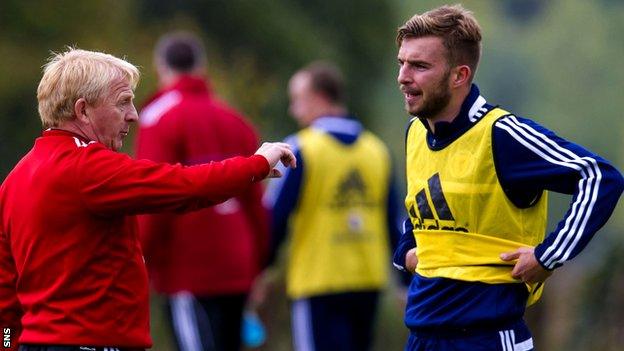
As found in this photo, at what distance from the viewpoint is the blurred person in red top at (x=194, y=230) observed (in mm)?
8469

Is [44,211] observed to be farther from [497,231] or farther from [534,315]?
[534,315]

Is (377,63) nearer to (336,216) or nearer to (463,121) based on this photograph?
(336,216)

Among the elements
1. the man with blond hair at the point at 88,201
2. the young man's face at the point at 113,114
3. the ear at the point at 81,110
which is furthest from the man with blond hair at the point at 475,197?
the ear at the point at 81,110

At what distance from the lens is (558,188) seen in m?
5.01

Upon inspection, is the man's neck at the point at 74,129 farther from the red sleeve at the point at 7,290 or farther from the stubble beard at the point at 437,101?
the stubble beard at the point at 437,101

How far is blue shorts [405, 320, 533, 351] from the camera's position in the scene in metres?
5.12

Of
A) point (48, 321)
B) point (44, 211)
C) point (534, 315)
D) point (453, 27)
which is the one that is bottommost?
point (534, 315)

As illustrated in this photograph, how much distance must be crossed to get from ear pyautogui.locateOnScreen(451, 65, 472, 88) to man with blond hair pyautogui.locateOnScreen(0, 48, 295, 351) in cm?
70

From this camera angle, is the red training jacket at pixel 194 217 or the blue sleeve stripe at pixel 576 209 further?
the red training jacket at pixel 194 217

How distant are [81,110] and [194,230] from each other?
3667 mm

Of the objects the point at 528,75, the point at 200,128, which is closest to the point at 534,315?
the point at 528,75

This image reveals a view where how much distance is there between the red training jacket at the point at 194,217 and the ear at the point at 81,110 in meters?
3.37

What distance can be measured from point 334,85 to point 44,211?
4365mm

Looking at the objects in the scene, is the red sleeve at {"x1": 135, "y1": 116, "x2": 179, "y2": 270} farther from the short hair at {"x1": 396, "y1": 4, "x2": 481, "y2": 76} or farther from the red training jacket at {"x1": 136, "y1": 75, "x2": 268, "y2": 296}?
the short hair at {"x1": 396, "y1": 4, "x2": 481, "y2": 76}
